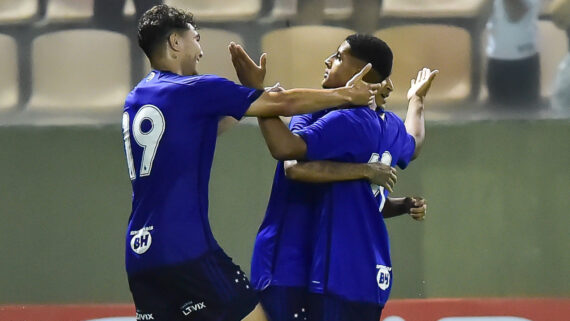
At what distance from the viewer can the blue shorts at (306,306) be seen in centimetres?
363

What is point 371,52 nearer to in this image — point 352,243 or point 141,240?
point 352,243

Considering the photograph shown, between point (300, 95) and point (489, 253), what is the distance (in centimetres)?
294

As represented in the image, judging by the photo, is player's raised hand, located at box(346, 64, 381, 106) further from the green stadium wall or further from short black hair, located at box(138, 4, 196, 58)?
the green stadium wall

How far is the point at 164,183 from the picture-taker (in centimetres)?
340

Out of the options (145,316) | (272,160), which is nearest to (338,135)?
(145,316)

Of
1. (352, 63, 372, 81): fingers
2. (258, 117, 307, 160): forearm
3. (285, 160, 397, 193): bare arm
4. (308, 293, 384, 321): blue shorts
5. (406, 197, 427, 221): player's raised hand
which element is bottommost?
(308, 293, 384, 321): blue shorts

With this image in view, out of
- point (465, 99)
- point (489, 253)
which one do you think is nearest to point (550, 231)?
point (489, 253)

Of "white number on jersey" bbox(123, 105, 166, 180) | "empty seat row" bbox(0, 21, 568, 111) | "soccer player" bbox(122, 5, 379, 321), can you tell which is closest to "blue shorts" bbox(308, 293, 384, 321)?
"soccer player" bbox(122, 5, 379, 321)

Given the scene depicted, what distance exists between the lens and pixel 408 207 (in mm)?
4109

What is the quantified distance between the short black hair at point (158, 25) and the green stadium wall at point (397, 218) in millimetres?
2553

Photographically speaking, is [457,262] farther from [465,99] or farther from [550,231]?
[465,99]

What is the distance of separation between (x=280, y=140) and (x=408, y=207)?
0.79 metres

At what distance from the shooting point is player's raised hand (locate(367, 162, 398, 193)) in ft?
12.2

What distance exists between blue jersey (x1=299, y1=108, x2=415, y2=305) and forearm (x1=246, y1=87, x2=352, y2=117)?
0.51 ft
